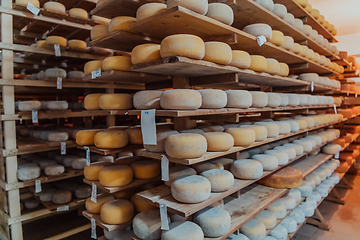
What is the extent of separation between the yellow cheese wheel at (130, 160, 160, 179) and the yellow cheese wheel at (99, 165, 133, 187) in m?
0.10

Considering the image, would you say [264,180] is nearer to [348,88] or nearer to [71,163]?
[71,163]

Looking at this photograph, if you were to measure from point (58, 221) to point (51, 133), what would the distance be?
128 cm

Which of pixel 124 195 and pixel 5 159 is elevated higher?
pixel 5 159

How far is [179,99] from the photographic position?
60.6 inches

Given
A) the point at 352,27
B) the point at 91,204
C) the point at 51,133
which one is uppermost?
the point at 352,27

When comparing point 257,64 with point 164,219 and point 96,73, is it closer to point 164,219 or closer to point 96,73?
point 96,73

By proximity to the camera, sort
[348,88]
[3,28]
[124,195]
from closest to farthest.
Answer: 1. [124,195]
2. [3,28]
3. [348,88]

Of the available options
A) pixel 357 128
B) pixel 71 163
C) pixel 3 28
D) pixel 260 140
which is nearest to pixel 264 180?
pixel 260 140

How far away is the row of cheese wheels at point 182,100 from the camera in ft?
5.10

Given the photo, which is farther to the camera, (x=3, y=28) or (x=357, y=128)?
(x=357, y=128)

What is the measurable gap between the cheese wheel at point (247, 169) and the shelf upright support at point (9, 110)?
89.9 inches

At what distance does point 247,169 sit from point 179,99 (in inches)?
38.9

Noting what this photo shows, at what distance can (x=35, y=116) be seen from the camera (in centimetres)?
262

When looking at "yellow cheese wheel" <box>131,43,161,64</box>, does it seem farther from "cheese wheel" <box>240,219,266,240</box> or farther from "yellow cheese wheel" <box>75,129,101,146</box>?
"cheese wheel" <box>240,219,266,240</box>
